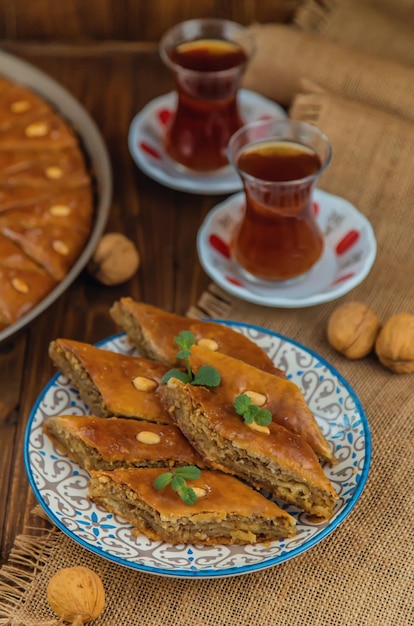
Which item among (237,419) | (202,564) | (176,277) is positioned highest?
(237,419)

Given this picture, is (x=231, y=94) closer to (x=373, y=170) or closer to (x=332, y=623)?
(x=373, y=170)

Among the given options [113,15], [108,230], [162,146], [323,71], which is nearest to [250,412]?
[108,230]

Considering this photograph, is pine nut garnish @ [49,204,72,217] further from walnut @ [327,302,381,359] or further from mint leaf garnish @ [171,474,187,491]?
mint leaf garnish @ [171,474,187,491]

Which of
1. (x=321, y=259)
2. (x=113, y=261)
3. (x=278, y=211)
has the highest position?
(x=278, y=211)

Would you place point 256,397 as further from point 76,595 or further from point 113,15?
point 113,15

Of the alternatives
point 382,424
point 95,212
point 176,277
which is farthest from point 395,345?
point 95,212

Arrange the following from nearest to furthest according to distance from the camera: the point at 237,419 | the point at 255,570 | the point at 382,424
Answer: the point at 255,570, the point at 237,419, the point at 382,424

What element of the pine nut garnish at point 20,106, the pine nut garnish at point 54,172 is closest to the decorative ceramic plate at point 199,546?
the pine nut garnish at point 54,172
